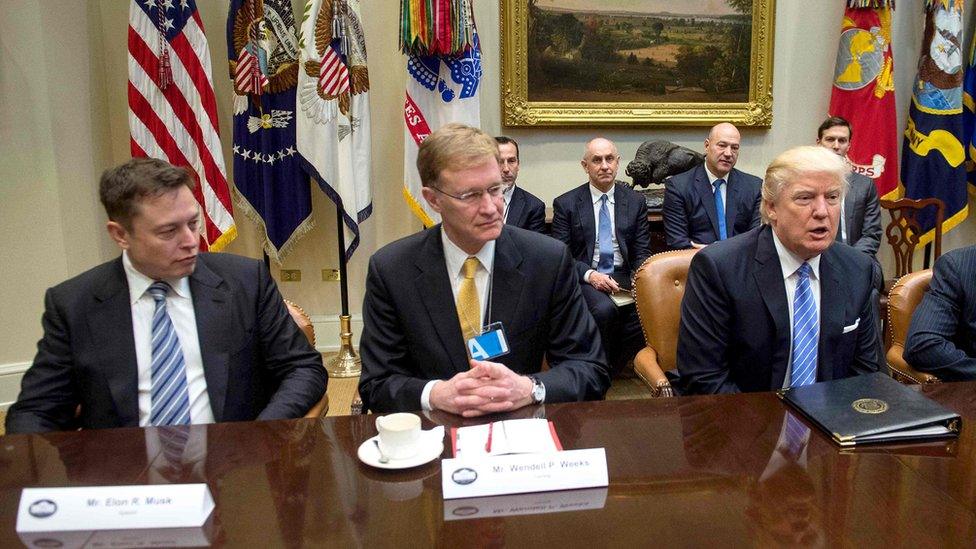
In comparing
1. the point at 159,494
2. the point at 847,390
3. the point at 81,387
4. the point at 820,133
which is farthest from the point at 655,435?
the point at 820,133

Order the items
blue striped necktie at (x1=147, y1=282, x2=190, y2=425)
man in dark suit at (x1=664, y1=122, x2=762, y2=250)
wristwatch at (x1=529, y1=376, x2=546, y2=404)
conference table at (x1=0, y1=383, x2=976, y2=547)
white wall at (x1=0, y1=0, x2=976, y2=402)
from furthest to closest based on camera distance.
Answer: man in dark suit at (x1=664, y1=122, x2=762, y2=250) < white wall at (x1=0, y1=0, x2=976, y2=402) < blue striped necktie at (x1=147, y1=282, x2=190, y2=425) < wristwatch at (x1=529, y1=376, x2=546, y2=404) < conference table at (x1=0, y1=383, x2=976, y2=547)

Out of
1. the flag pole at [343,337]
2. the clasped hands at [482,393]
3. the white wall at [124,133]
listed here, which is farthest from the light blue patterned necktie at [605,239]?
the clasped hands at [482,393]

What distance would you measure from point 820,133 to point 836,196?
A: 2934 millimetres

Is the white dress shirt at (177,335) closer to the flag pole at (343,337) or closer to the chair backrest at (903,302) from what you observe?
the chair backrest at (903,302)

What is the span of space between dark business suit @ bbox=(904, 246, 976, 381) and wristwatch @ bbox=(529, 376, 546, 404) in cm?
133

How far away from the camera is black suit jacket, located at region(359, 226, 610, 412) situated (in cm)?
195

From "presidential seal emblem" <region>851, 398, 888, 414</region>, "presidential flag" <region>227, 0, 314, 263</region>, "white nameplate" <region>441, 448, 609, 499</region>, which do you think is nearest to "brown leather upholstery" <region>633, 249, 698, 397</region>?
"presidential seal emblem" <region>851, 398, 888, 414</region>

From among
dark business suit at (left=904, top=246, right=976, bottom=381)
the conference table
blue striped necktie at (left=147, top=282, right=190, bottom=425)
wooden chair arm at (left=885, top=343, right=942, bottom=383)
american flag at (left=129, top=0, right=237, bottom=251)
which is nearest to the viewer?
the conference table

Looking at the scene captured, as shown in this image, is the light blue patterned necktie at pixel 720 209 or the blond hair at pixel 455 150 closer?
the blond hair at pixel 455 150

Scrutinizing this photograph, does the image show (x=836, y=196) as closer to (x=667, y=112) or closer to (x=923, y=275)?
(x=923, y=275)

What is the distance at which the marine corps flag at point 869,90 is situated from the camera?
4926 millimetres

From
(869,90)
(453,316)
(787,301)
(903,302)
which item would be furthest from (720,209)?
(453,316)

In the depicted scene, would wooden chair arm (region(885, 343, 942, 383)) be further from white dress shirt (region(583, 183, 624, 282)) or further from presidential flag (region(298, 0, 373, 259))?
presidential flag (region(298, 0, 373, 259))

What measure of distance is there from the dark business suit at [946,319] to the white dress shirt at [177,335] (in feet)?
7.13
